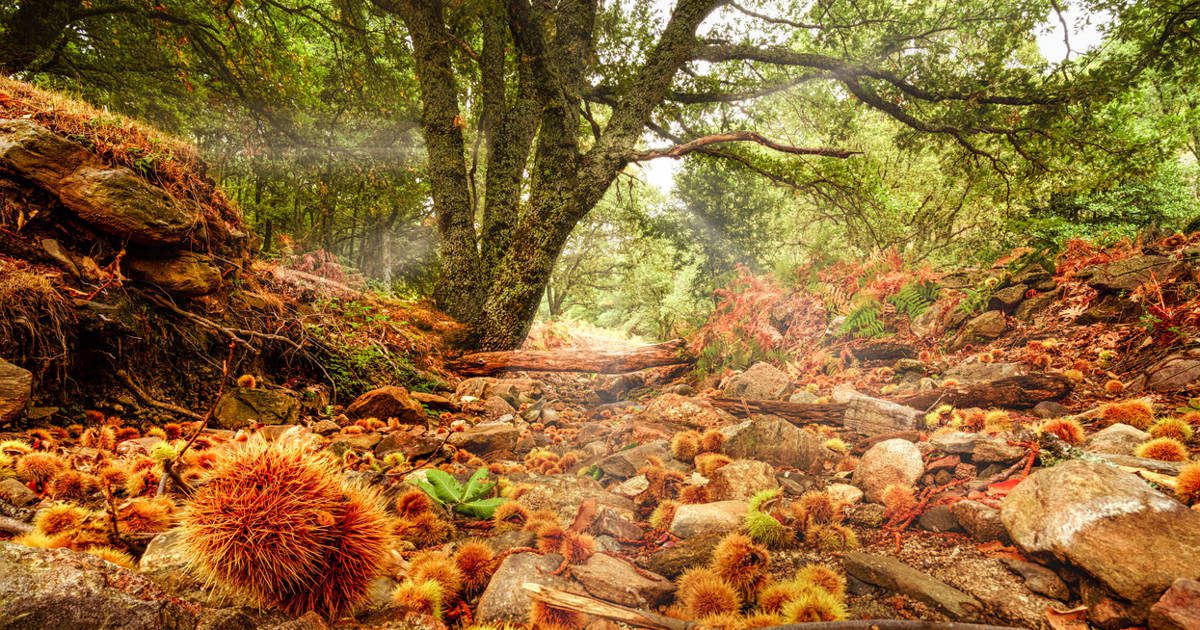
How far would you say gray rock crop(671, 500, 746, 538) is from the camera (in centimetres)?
208

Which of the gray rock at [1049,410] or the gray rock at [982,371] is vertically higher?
the gray rock at [982,371]

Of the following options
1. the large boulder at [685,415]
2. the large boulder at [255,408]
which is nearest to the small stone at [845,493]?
the large boulder at [685,415]

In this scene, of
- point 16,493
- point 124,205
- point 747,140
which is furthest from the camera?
point 747,140

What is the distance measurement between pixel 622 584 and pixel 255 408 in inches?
111

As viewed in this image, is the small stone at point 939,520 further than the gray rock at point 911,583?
Yes

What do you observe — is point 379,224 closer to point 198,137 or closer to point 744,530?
point 198,137

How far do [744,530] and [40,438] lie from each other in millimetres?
3246

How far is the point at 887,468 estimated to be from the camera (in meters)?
2.44

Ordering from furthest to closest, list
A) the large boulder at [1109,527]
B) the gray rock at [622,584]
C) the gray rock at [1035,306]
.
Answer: the gray rock at [1035,306], the gray rock at [622,584], the large boulder at [1109,527]

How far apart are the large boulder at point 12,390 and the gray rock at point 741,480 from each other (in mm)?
3312

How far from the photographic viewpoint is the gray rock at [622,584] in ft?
5.32

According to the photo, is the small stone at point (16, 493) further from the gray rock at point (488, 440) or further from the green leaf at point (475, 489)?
the gray rock at point (488, 440)

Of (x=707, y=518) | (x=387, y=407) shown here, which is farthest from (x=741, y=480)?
(x=387, y=407)

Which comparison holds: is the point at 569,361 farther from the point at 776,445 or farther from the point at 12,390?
the point at 12,390
